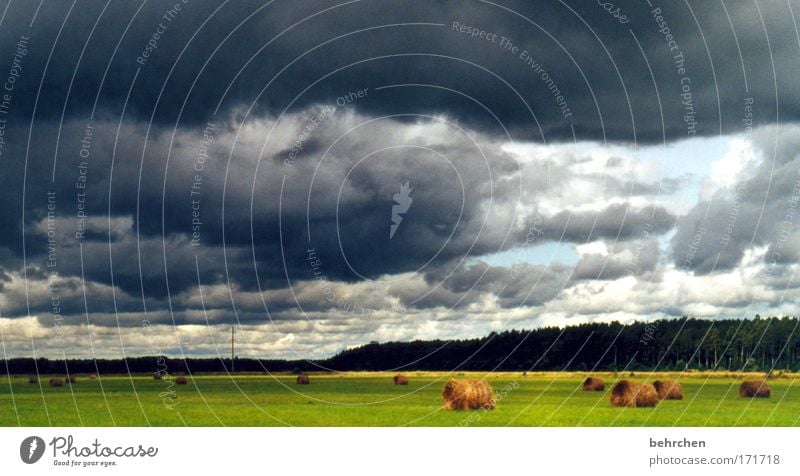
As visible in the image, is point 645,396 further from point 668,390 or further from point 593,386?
point 593,386

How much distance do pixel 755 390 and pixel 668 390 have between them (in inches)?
203

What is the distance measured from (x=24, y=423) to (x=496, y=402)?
20551 millimetres

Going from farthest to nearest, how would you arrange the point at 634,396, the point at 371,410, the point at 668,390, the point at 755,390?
1. the point at 755,390
2. the point at 668,390
3. the point at 634,396
4. the point at 371,410

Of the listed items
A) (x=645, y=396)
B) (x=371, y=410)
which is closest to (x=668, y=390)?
(x=645, y=396)

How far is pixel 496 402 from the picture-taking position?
40656 mm

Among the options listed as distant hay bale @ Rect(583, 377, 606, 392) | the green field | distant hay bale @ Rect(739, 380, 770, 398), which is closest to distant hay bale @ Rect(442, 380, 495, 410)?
the green field

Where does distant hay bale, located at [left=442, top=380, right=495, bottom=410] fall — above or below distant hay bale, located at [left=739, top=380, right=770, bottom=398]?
above

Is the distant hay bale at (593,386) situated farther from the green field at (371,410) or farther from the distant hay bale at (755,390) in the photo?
the distant hay bale at (755,390)

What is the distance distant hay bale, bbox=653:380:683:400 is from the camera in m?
44.4

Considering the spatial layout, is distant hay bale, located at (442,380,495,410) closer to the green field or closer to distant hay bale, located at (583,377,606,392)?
the green field

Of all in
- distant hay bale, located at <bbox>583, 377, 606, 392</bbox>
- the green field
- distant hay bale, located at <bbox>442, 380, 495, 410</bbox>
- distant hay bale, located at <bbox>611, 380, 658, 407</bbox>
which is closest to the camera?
the green field

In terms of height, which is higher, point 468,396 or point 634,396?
point 468,396

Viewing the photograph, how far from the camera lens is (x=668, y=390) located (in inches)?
1767

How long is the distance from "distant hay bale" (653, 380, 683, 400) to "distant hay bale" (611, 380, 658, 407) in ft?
12.0
